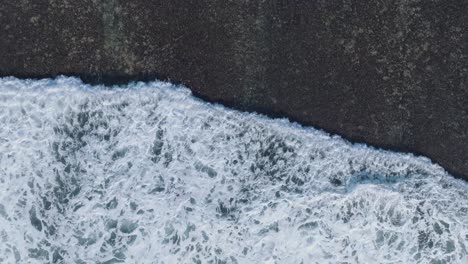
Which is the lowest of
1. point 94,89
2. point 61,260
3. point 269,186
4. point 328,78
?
point 61,260

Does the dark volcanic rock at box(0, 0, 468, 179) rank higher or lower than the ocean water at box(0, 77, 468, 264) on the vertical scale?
higher

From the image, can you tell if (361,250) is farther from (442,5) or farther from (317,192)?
(442,5)

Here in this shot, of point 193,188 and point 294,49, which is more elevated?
point 294,49

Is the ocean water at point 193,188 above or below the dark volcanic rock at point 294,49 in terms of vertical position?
below

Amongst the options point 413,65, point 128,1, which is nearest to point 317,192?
point 413,65
